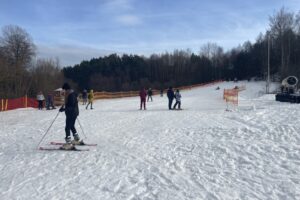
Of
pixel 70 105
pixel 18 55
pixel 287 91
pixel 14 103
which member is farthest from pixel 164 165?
pixel 18 55

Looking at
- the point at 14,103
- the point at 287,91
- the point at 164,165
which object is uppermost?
the point at 287,91

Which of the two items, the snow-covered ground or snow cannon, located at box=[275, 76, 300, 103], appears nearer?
the snow-covered ground

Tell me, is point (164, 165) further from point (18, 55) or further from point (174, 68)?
point (174, 68)

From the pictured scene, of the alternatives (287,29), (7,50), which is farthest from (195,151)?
(287,29)

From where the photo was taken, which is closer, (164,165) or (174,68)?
(164,165)

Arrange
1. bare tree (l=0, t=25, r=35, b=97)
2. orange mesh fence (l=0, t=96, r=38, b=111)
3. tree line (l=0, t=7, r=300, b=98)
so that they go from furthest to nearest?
1. tree line (l=0, t=7, r=300, b=98)
2. bare tree (l=0, t=25, r=35, b=97)
3. orange mesh fence (l=0, t=96, r=38, b=111)

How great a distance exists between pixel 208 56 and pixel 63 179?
148m

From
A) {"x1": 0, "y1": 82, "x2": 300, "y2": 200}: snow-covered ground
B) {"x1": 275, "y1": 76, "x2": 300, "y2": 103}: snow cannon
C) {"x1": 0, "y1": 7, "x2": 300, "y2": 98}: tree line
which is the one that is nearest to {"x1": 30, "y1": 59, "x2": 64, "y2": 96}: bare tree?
{"x1": 0, "y1": 7, "x2": 300, "y2": 98}: tree line

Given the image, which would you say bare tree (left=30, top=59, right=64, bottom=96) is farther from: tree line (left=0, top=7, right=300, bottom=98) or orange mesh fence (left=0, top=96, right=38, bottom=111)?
orange mesh fence (left=0, top=96, right=38, bottom=111)

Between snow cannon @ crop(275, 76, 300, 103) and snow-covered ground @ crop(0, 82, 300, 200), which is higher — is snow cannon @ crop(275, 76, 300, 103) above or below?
above

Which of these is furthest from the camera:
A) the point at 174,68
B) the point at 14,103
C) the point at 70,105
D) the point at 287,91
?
the point at 174,68

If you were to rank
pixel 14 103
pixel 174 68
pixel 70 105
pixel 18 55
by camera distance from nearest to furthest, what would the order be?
pixel 70 105, pixel 14 103, pixel 18 55, pixel 174 68

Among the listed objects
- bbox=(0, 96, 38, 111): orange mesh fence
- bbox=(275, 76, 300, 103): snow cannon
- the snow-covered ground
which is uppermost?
bbox=(275, 76, 300, 103): snow cannon

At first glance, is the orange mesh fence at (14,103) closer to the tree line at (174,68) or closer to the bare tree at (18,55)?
the bare tree at (18,55)
